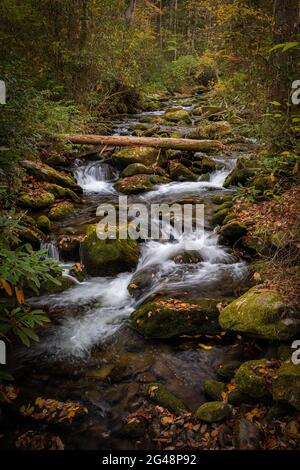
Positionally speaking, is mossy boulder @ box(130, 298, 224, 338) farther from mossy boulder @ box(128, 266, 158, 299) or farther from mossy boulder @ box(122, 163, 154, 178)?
mossy boulder @ box(122, 163, 154, 178)

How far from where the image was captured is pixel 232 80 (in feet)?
33.6

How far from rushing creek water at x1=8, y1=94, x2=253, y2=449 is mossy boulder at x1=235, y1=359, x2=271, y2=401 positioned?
0.61 metres

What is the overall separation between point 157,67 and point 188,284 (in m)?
25.3

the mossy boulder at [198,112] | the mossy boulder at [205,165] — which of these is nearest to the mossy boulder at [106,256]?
the mossy boulder at [205,165]

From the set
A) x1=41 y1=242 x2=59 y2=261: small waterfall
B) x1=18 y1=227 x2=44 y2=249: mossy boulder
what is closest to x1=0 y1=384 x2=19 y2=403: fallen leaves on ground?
x1=18 y1=227 x2=44 y2=249: mossy boulder

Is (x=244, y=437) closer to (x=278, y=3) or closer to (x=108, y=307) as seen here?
(x=108, y=307)

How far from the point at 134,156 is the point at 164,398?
9003mm

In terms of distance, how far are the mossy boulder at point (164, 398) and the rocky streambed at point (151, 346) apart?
12mm

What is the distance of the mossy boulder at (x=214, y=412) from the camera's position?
3.57m

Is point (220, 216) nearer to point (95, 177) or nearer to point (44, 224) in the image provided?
point (44, 224)

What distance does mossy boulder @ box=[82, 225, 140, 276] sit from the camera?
6.71 metres

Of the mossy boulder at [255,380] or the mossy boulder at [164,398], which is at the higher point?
the mossy boulder at [255,380]

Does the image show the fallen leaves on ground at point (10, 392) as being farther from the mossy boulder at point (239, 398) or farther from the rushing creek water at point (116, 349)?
the mossy boulder at point (239, 398)
